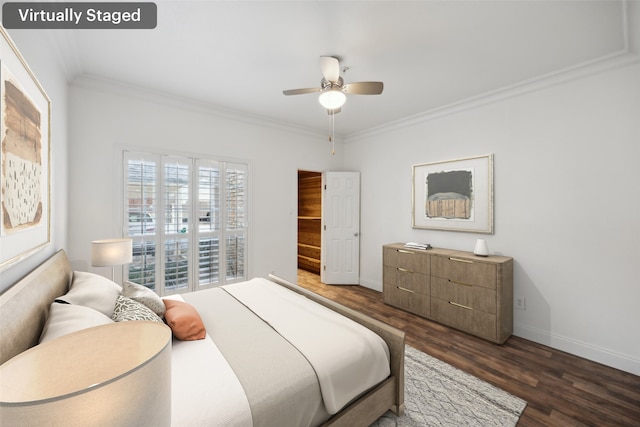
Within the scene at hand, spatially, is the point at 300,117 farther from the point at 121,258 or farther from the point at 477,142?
the point at 121,258

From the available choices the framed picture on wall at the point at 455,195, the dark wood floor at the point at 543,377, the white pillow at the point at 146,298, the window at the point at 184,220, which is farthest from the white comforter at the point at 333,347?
the framed picture on wall at the point at 455,195

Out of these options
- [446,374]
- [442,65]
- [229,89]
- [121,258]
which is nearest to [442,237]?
[446,374]

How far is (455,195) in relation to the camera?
11.1 ft

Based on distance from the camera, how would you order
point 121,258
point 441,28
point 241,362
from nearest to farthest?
point 241,362, point 441,28, point 121,258

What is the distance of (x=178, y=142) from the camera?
10.8ft

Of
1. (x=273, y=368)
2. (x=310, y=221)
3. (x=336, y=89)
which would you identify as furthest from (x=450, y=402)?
A: (x=310, y=221)

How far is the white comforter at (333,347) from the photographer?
1374 mm

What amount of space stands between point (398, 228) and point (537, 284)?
1767 millimetres

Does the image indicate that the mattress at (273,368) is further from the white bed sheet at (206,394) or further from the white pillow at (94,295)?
the white pillow at (94,295)

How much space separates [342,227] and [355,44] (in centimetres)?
305

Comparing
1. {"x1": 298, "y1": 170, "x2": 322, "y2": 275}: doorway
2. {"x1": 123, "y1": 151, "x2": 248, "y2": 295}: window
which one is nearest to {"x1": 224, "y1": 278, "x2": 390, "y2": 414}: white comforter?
{"x1": 123, "y1": 151, "x2": 248, "y2": 295}: window

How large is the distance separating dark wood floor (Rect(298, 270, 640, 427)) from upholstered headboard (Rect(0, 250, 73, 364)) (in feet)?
8.81

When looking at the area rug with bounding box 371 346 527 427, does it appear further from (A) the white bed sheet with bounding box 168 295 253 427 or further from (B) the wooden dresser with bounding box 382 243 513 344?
(A) the white bed sheet with bounding box 168 295 253 427

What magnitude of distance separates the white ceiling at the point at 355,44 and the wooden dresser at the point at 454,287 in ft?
6.36
